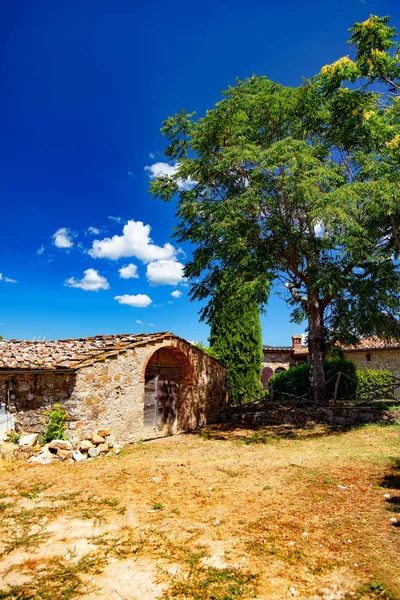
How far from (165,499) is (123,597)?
2638 millimetres

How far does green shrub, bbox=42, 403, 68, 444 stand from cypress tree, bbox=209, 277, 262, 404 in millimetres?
11539

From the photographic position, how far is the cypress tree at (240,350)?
1966 cm

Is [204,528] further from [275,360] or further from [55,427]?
[275,360]

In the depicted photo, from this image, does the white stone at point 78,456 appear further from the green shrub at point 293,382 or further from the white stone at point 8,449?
the green shrub at point 293,382

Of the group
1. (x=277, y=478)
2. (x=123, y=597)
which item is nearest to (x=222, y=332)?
(x=277, y=478)

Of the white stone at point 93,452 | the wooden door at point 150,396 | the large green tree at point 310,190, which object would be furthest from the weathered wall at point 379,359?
the white stone at point 93,452

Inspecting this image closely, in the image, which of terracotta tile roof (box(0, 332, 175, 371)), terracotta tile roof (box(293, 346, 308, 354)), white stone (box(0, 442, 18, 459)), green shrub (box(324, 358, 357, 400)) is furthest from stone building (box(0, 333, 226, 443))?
terracotta tile roof (box(293, 346, 308, 354))

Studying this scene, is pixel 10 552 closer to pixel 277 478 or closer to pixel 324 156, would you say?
pixel 277 478

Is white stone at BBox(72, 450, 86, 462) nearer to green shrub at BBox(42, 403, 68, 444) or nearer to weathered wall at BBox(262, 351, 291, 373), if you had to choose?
green shrub at BBox(42, 403, 68, 444)

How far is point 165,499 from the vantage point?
5773mm

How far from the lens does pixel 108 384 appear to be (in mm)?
9500

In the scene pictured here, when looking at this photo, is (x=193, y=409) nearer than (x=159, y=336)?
No

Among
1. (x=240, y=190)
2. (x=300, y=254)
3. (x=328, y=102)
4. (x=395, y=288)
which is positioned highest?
(x=328, y=102)

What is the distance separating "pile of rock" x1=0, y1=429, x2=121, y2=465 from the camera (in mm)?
8180
